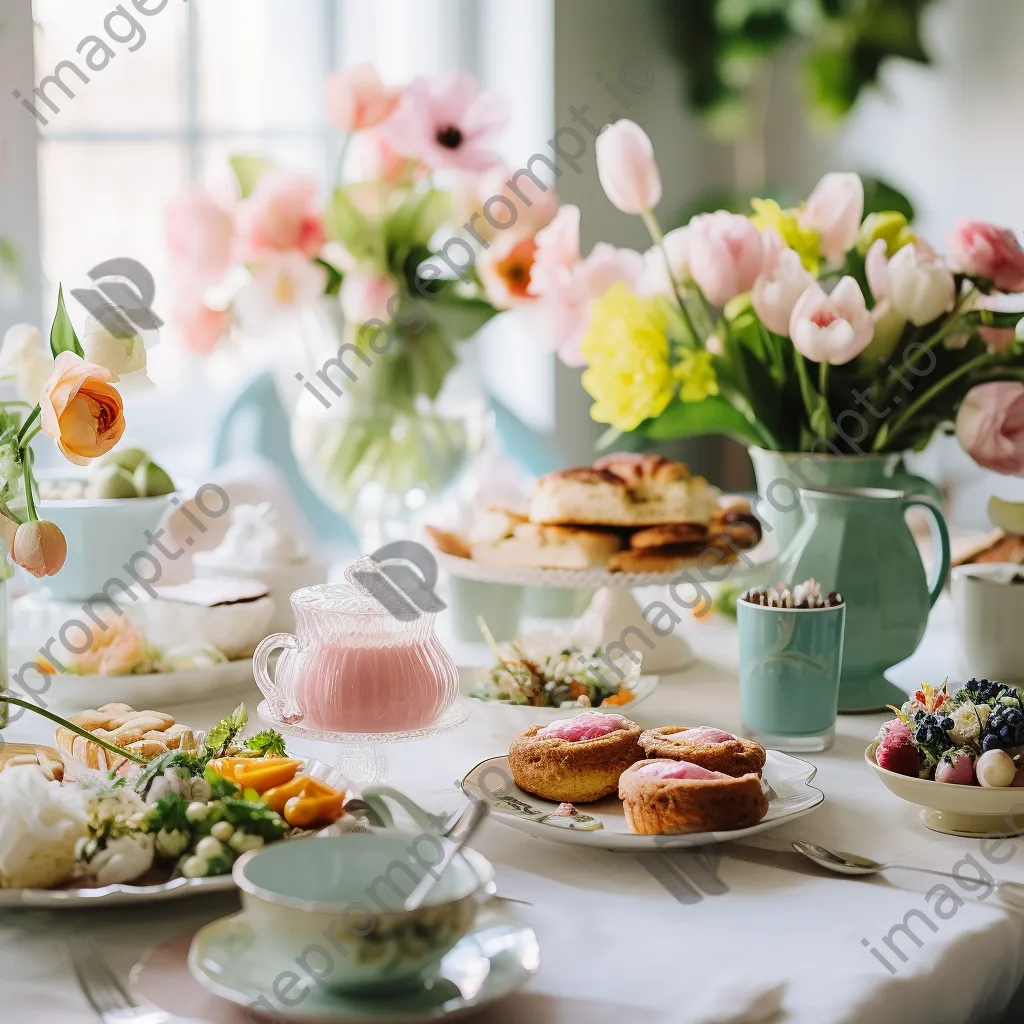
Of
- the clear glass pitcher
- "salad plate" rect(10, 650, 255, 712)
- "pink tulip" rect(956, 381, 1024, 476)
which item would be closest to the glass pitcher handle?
the clear glass pitcher

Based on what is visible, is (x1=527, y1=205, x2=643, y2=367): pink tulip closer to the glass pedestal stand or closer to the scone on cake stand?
the scone on cake stand

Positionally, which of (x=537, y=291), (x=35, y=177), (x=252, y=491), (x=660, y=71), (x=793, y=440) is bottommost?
(x=252, y=491)

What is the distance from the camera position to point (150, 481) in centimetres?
126

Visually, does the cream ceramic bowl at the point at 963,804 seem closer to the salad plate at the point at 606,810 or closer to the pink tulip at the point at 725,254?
the salad plate at the point at 606,810

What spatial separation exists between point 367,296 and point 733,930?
3.11ft

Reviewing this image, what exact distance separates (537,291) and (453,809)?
2.17 ft

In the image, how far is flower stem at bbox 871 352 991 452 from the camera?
49.3 inches

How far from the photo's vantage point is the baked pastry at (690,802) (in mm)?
850

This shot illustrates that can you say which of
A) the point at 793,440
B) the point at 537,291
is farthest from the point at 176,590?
the point at 793,440

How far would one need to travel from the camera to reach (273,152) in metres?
2.79

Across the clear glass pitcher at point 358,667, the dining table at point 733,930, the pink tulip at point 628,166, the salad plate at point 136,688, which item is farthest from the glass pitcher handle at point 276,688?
the pink tulip at point 628,166

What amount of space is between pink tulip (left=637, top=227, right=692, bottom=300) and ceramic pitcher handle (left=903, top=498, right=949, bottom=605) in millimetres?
303

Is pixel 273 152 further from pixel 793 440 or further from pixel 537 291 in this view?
pixel 793 440

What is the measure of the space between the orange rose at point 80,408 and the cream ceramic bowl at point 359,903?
325 millimetres
